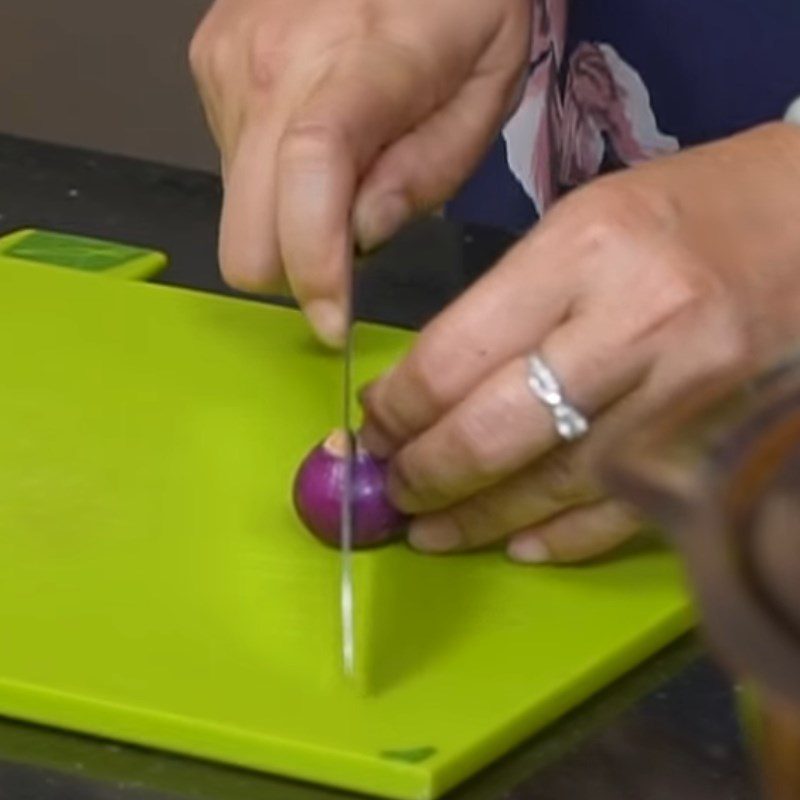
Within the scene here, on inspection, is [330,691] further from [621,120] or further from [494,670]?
[621,120]

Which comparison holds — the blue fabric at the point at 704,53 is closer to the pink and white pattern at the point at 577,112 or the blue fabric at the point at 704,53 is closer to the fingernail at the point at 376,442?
the pink and white pattern at the point at 577,112

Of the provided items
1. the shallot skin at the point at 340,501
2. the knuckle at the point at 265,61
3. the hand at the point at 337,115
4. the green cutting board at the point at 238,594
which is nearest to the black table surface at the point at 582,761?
the green cutting board at the point at 238,594

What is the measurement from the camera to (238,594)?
0.66m

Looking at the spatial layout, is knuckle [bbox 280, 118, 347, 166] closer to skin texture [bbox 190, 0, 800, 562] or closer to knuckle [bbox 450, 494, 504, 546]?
skin texture [bbox 190, 0, 800, 562]

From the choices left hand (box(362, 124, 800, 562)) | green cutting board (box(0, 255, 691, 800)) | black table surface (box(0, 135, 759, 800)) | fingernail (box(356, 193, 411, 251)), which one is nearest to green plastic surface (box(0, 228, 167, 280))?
green cutting board (box(0, 255, 691, 800))

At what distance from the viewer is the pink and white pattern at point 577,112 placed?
39.2 inches

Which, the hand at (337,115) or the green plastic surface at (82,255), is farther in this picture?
the green plastic surface at (82,255)

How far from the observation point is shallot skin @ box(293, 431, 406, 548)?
2.25 ft

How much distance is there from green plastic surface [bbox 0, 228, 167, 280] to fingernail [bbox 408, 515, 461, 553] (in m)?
0.28

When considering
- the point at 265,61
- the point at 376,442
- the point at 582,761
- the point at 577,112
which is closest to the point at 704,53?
the point at 577,112

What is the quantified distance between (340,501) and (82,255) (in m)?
0.31

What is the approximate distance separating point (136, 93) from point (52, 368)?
1.17 metres

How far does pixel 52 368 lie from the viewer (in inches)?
32.9

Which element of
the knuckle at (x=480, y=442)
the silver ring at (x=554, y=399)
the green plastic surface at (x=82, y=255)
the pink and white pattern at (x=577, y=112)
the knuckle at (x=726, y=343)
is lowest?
the green plastic surface at (x=82, y=255)
